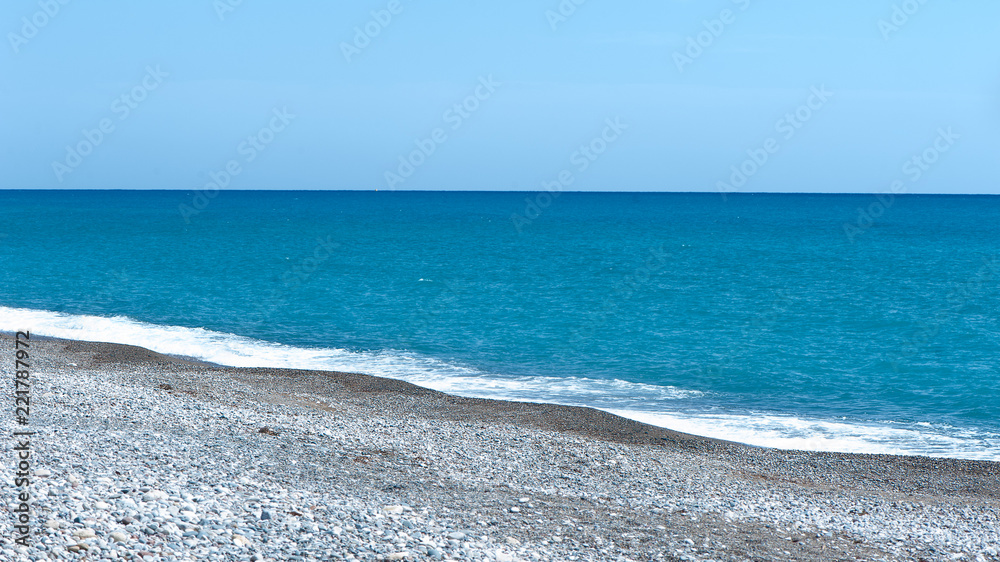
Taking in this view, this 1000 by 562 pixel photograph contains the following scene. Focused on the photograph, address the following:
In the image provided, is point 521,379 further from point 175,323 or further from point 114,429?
point 175,323

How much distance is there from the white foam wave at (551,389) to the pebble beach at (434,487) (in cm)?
133

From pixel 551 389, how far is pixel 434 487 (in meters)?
10.9

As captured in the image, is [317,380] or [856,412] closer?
[856,412]

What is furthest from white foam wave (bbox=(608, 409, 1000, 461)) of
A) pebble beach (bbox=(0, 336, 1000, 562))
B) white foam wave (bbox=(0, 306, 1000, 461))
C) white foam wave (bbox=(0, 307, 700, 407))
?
white foam wave (bbox=(0, 307, 700, 407))

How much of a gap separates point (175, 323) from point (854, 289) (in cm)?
3187

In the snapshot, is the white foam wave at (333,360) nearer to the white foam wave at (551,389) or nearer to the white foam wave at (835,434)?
the white foam wave at (551,389)

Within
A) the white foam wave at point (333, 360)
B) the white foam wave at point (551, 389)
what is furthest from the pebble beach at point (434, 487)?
the white foam wave at point (333, 360)

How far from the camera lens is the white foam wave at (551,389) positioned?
59.3 ft

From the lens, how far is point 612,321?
34438mm

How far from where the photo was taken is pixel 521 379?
78.4ft

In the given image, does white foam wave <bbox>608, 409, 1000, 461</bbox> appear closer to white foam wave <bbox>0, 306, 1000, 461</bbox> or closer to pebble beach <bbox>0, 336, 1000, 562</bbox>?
white foam wave <bbox>0, 306, 1000, 461</bbox>

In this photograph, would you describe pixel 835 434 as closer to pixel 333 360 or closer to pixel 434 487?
pixel 434 487

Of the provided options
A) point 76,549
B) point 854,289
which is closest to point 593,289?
point 854,289

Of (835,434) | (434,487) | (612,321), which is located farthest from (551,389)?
(612,321)
